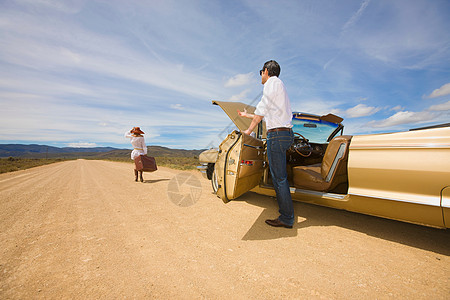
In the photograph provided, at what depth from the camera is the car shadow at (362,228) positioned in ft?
7.63

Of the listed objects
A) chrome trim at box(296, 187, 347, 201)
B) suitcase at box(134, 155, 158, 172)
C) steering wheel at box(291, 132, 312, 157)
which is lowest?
chrome trim at box(296, 187, 347, 201)

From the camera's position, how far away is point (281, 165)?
101 inches

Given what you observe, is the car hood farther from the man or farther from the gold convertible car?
the man

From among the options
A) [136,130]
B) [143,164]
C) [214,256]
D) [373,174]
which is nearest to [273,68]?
[373,174]

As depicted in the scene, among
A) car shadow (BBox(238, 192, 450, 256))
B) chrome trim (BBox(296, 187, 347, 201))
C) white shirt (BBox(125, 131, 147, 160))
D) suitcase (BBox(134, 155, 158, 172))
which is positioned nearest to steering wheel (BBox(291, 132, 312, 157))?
chrome trim (BBox(296, 187, 347, 201))

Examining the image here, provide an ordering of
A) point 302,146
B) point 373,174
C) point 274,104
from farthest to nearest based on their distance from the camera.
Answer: point 302,146 → point 274,104 → point 373,174

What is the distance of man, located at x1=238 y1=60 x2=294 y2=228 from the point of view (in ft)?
8.36

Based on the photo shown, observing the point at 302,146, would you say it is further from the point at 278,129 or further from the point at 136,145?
the point at 136,145

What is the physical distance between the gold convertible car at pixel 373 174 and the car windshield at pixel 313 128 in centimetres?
62

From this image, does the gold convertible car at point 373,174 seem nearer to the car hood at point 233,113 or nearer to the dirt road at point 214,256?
Result: the dirt road at point 214,256

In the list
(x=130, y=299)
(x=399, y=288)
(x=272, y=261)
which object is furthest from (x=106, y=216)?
(x=399, y=288)

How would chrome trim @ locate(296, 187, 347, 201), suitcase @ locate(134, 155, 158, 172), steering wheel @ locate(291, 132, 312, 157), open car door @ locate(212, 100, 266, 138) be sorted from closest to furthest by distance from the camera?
1. chrome trim @ locate(296, 187, 347, 201)
2. steering wheel @ locate(291, 132, 312, 157)
3. open car door @ locate(212, 100, 266, 138)
4. suitcase @ locate(134, 155, 158, 172)

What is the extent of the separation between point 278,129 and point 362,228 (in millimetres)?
1880

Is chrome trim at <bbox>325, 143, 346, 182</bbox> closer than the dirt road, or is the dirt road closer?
the dirt road
